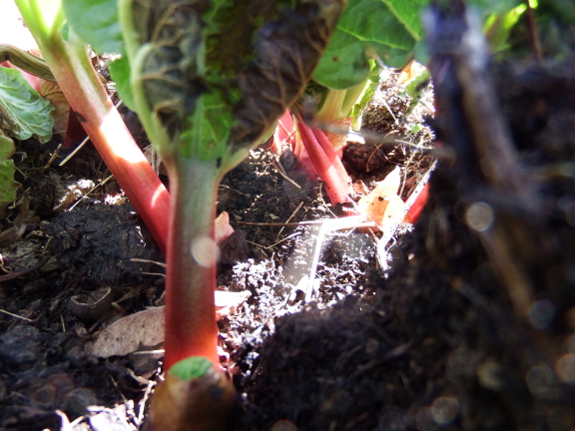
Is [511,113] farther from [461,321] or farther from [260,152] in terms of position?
[260,152]

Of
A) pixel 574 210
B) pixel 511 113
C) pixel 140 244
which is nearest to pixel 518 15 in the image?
pixel 511 113

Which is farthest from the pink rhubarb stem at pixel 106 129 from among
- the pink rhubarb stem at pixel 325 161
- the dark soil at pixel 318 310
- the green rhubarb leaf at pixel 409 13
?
the green rhubarb leaf at pixel 409 13

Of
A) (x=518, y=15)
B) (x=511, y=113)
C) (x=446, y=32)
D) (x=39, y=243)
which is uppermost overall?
(x=39, y=243)

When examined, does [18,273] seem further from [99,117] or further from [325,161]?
[325,161]

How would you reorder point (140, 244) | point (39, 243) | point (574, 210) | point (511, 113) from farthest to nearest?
point (39, 243), point (140, 244), point (511, 113), point (574, 210)

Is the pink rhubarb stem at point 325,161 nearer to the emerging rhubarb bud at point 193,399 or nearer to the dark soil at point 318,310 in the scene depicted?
the dark soil at point 318,310

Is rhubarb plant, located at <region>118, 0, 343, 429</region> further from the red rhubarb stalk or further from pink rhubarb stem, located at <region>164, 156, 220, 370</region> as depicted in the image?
the red rhubarb stalk
